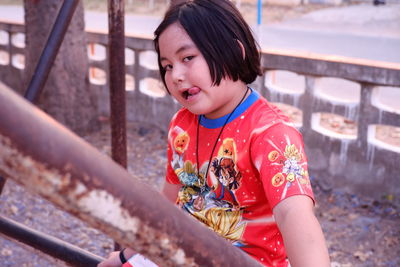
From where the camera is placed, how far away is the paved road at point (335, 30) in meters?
11.7

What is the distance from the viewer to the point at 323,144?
178 inches

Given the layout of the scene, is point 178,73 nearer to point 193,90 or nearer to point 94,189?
point 193,90

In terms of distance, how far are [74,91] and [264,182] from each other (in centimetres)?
450

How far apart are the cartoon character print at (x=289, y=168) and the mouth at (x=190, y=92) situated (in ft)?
0.93

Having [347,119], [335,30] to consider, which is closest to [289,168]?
[347,119]

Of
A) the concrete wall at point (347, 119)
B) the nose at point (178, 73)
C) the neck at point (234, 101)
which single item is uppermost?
the nose at point (178, 73)

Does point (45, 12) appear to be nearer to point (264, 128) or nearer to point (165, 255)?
point (264, 128)

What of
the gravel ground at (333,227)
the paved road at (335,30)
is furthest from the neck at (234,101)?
the paved road at (335,30)

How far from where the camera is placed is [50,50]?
87.0 inches

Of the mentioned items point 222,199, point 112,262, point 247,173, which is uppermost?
point 247,173

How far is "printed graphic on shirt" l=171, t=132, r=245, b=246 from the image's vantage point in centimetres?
162

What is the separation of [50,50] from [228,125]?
Result: 0.90 meters

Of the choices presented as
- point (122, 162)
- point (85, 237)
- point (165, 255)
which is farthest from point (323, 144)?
point (165, 255)

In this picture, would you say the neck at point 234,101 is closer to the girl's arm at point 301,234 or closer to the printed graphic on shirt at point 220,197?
the printed graphic on shirt at point 220,197
